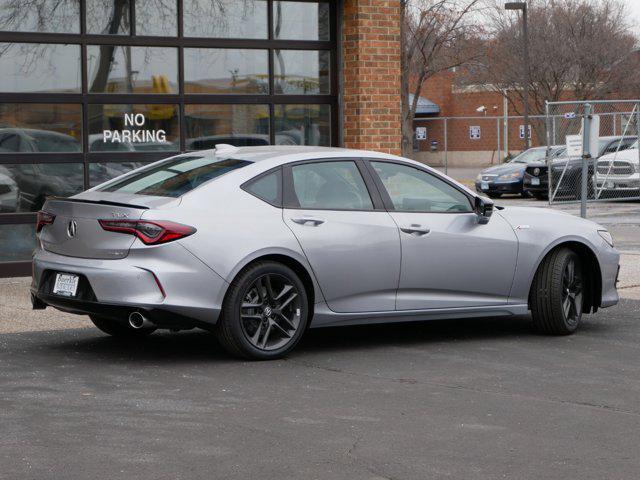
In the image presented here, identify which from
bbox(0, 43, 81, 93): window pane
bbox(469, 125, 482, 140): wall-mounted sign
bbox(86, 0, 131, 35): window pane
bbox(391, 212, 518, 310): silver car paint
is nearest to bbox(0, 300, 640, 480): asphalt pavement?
bbox(391, 212, 518, 310): silver car paint

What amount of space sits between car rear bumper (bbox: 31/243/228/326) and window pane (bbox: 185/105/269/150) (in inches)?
234

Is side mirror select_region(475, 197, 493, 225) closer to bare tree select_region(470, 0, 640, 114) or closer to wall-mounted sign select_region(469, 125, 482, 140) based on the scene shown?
bare tree select_region(470, 0, 640, 114)

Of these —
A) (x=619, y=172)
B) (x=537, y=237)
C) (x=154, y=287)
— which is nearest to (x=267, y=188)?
(x=154, y=287)

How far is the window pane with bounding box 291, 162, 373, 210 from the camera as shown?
8.58 metres

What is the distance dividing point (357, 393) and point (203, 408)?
3.23 feet

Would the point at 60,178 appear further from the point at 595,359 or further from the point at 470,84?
the point at 470,84

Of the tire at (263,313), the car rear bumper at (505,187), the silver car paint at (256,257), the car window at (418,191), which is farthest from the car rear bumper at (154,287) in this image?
the car rear bumper at (505,187)

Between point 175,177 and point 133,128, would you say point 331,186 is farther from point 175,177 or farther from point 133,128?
point 133,128

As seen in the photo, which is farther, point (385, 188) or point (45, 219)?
point (385, 188)

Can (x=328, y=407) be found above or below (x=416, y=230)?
below

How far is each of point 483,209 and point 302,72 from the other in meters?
5.68

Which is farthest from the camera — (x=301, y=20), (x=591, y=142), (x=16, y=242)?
(x=591, y=142)

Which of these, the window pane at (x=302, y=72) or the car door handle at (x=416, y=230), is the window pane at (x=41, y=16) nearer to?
the window pane at (x=302, y=72)

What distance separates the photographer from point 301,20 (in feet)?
47.0
